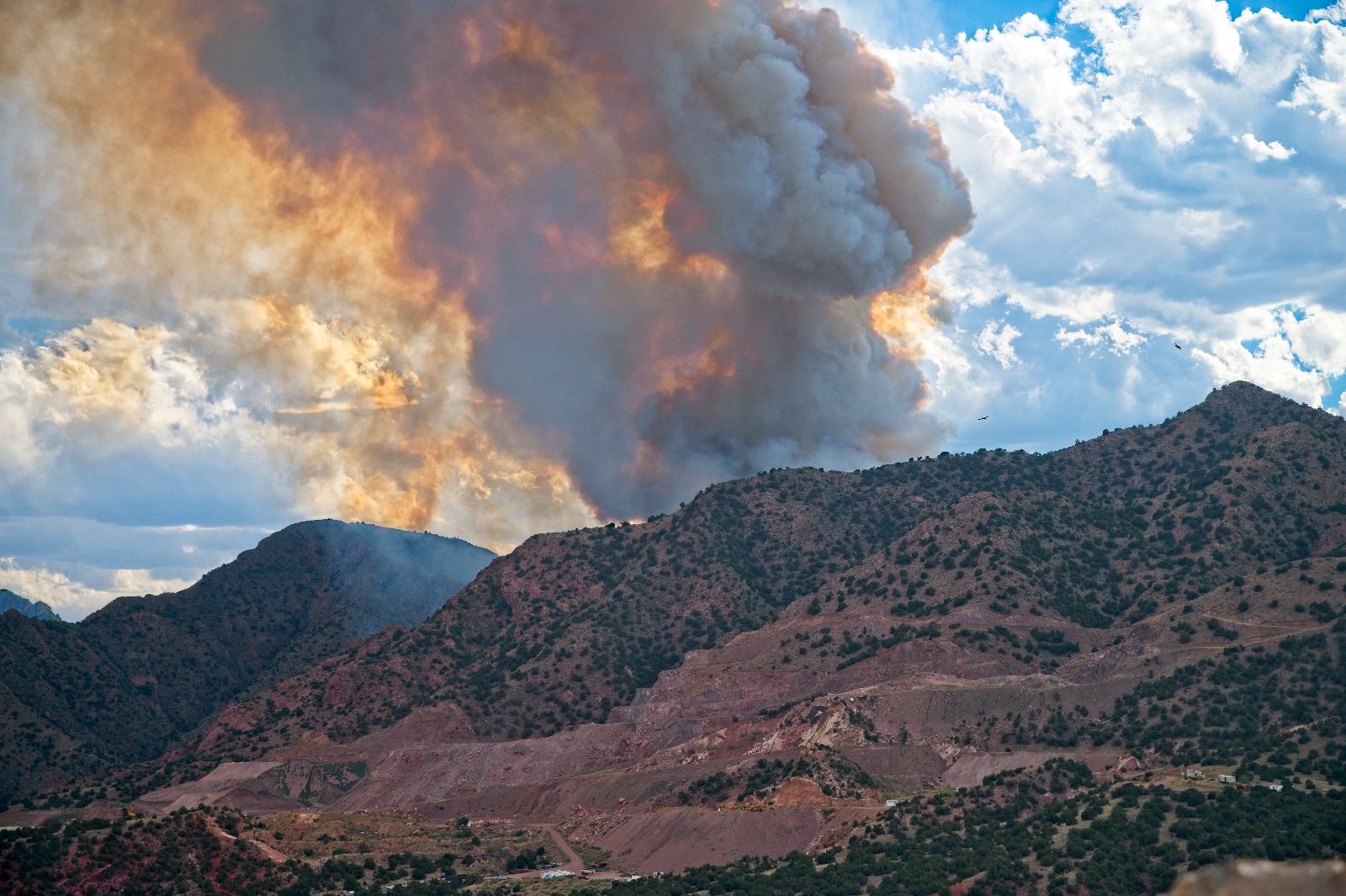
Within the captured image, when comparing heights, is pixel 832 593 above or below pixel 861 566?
below

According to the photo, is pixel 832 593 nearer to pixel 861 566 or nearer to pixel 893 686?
pixel 861 566

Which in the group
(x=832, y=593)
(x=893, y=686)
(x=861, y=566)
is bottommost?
(x=893, y=686)

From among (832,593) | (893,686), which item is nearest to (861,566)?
(832,593)

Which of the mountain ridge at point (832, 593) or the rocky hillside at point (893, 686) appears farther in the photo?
the mountain ridge at point (832, 593)

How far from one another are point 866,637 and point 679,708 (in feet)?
65.8

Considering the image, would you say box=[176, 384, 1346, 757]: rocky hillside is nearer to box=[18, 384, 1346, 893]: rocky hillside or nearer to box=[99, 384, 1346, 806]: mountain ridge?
box=[99, 384, 1346, 806]: mountain ridge

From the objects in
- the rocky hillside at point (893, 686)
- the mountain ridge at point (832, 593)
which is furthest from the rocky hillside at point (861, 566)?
the rocky hillside at point (893, 686)

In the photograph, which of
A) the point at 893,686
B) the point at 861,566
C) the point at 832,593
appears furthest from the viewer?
the point at 861,566

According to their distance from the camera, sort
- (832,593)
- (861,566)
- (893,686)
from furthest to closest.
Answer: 1. (861,566)
2. (832,593)
3. (893,686)

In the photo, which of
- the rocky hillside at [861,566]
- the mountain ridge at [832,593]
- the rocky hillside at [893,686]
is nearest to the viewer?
the rocky hillside at [893,686]

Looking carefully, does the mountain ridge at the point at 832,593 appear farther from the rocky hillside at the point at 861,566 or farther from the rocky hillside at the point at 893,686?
the rocky hillside at the point at 893,686

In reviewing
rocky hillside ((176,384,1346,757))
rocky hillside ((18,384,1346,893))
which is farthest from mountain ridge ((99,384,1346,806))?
rocky hillside ((18,384,1346,893))

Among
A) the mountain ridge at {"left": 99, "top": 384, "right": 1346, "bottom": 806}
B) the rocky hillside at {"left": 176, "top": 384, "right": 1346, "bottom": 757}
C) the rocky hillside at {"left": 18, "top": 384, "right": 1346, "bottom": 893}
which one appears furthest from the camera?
the rocky hillside at {"left": 176, "top": 384, "right": 1346, "bottom": 757}

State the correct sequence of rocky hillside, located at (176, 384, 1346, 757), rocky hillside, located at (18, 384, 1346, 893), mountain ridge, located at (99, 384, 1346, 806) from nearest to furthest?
rocky hillside, located at (18, 384, 1346, 893)
mountain ridge, located at (99, 384, 1346, 806)
rocky hillside, located at (176, 384, 1346, 757)
